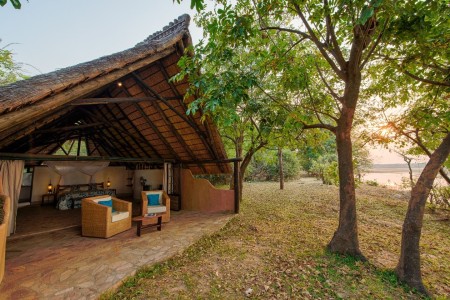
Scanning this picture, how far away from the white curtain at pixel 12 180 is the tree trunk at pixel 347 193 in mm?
7294

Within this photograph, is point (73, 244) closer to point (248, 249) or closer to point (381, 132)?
point (248, 249)

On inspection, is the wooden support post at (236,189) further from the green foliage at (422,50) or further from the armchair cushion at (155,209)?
the green foliage at (422,50)

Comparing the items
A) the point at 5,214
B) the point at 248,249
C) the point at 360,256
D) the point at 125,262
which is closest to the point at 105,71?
the point at 5,214

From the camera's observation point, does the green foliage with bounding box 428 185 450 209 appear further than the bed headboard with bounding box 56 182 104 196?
No

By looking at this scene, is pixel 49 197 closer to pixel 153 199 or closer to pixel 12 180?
pixel 12 180

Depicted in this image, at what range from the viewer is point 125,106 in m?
5.97

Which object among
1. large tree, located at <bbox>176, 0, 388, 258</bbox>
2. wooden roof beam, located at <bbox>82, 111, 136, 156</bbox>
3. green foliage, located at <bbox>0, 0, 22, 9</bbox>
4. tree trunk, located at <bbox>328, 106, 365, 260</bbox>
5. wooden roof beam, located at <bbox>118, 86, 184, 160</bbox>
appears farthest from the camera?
wooden roof beam, located at <bbox>82, 111, 136, 156</bbox>

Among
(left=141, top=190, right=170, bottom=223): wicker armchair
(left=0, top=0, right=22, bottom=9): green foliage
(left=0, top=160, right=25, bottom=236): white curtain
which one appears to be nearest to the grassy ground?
(left=141, top=190, right=170, bottom=223): wicker armchair

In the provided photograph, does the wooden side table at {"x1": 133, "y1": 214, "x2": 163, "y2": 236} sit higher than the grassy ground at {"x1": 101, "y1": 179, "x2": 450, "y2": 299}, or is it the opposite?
the wooden side table at {"x1": 133, "y1": 214, "x2": 163, "y2": 236}

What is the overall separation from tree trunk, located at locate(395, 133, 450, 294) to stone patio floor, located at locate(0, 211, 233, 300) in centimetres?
362

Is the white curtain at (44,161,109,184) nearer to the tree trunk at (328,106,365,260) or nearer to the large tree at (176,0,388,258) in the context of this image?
the large tree at (176,0,388,258)

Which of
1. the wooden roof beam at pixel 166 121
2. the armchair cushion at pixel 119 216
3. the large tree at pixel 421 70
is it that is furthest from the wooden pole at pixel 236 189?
the large tree at pixel 421 70

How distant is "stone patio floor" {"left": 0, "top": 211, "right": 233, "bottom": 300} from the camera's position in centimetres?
254

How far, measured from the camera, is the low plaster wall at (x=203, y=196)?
6.63 m
